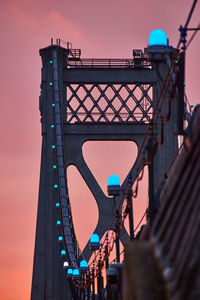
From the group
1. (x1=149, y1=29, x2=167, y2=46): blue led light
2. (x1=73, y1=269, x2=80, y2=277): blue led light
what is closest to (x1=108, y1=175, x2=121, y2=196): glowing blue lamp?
(x1=149, y1=29, x2=167, y2=46): blue led light

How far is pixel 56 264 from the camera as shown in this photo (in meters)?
83.8

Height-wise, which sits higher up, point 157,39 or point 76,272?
point 76,272

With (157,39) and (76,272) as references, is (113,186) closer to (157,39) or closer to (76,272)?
(157,39)

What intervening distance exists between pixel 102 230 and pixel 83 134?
7.31 metres

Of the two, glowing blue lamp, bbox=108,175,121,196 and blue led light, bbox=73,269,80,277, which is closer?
glowing blue lamp, bbox=108,175,121,196

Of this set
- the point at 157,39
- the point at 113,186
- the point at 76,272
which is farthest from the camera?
the point at 76,272

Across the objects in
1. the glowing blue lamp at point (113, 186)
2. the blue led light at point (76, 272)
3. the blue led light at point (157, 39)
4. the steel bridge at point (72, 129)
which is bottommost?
→ the blue led light at point (157, 39)

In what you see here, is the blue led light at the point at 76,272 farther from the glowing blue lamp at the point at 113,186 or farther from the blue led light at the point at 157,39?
the blue led light at the point at 157,39

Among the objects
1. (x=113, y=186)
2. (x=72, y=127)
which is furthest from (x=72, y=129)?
(x=113, y=186)

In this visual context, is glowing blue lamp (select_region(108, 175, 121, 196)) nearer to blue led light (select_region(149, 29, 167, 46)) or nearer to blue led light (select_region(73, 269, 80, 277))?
blue led light (select_region(149, 29, 167, 46))

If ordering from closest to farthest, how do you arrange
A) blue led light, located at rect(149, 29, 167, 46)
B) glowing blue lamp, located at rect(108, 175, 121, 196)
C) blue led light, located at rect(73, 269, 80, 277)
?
blue led light, located at rect(149, 29, 167, 46) → glowing blue lamp, located at rect(108, 175, 121, 196) → blue led light, located at rect(73, 269, 80, 277)

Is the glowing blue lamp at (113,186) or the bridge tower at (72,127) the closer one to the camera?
the glowing blue lamp at (113,186)

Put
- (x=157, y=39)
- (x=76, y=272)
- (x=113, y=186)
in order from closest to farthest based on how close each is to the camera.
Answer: (x=157, y=39)
(x=113, y=186)
(x=76, y=272)

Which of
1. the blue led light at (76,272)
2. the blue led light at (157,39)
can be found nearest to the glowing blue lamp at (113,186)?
the blue led light at (157,39)
